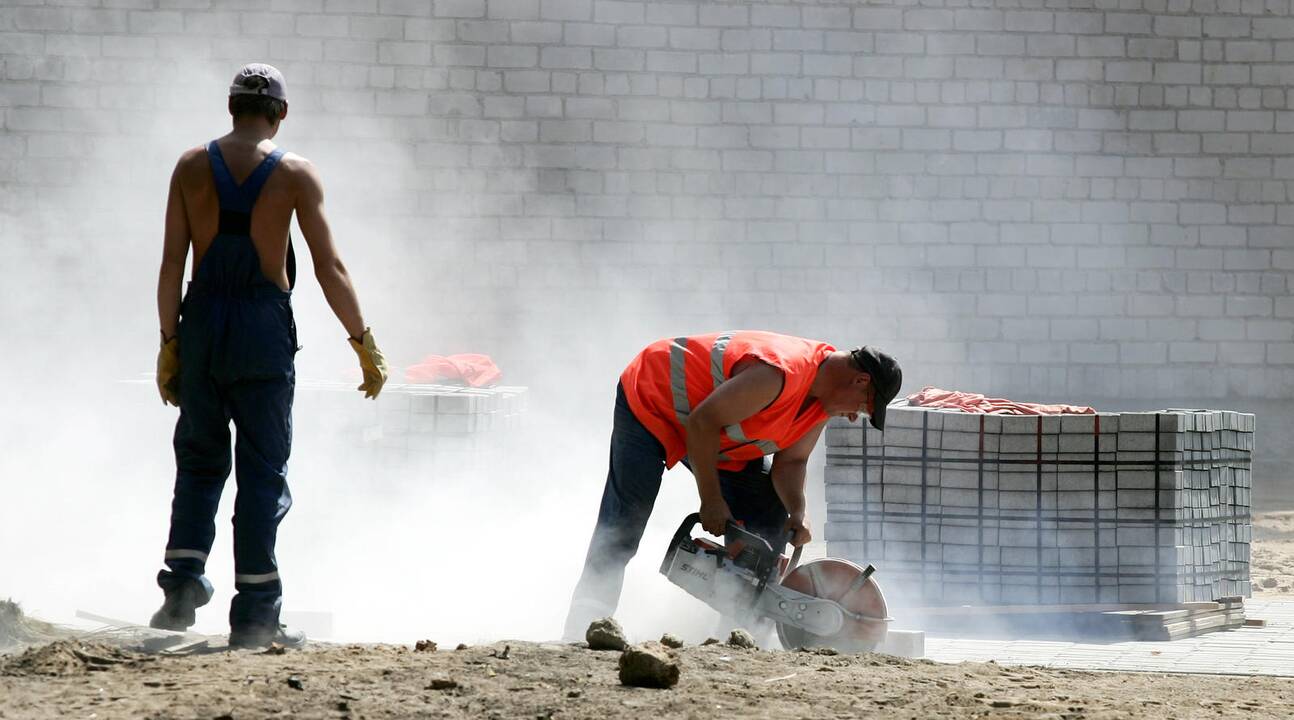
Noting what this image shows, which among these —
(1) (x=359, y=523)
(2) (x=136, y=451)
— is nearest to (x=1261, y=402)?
(1) (x=359, y=523)

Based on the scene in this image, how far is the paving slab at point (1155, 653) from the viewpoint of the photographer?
535 cm

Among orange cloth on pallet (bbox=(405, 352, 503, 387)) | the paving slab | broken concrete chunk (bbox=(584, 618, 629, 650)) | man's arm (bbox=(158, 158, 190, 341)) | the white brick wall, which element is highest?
the white brick wall

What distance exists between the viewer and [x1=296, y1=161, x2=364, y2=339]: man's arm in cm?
437

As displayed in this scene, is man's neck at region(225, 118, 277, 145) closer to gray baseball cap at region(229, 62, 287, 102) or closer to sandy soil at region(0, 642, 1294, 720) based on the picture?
gray baseball cap at region(229, 62, 287, 102)

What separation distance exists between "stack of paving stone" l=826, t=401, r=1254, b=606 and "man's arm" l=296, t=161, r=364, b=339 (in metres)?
2.67

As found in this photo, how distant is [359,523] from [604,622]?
3731mm

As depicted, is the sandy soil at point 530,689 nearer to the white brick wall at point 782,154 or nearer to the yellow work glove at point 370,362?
the yellow work glove at point 370,362

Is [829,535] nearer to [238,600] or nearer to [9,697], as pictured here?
[238,600]

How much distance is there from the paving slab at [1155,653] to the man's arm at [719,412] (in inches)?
50.0

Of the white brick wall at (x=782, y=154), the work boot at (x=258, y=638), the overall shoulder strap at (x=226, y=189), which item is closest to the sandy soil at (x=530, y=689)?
the work boot at (x=258, y=638)

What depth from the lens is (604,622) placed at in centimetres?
441

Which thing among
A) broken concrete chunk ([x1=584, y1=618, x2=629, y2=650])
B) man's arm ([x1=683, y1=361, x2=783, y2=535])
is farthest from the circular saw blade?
broken concrete chunk ([x1=584, y1=618, x2=629, y2=650])

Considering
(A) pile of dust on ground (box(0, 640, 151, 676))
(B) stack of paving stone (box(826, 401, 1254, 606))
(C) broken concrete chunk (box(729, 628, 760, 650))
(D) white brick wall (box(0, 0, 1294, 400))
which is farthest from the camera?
(D) white brick wall (box(0, 0, 1294, 400))

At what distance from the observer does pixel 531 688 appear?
3.81 m
